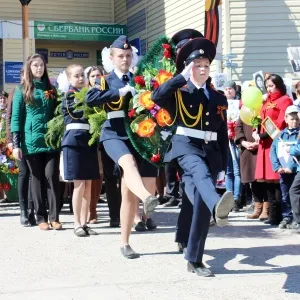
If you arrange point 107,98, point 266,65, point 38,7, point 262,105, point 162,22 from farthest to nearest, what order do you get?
point 38,7 → point 162,22 → point 266,65 → point 262,105 → point 107,98

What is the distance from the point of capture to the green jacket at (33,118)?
8711 mm

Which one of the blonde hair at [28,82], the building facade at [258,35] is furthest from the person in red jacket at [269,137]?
the building facade at [258,35]

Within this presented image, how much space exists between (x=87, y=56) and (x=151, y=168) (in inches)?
754

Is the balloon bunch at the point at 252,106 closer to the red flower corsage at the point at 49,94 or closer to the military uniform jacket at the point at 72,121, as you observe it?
the military uniform jacket at the point at 72,121

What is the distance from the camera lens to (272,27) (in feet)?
56.9

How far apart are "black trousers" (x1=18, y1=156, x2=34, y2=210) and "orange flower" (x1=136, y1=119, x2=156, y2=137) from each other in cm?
276

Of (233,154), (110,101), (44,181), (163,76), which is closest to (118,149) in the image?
(110,101)

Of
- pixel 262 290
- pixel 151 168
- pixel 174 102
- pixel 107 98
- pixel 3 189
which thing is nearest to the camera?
pixel 262 290

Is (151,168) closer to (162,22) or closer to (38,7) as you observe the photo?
(162,22)

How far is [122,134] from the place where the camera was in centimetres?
711

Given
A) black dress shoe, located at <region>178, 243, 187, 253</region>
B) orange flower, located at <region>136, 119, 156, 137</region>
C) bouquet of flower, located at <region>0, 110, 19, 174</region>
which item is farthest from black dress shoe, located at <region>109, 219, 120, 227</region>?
bouquet of flower, located at <region>0, 110, 19, 174</region>

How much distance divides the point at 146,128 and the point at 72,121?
1800 millimetres

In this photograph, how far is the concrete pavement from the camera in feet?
17.4

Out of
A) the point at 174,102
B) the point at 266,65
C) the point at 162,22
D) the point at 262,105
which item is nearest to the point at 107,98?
the point at 174,102
